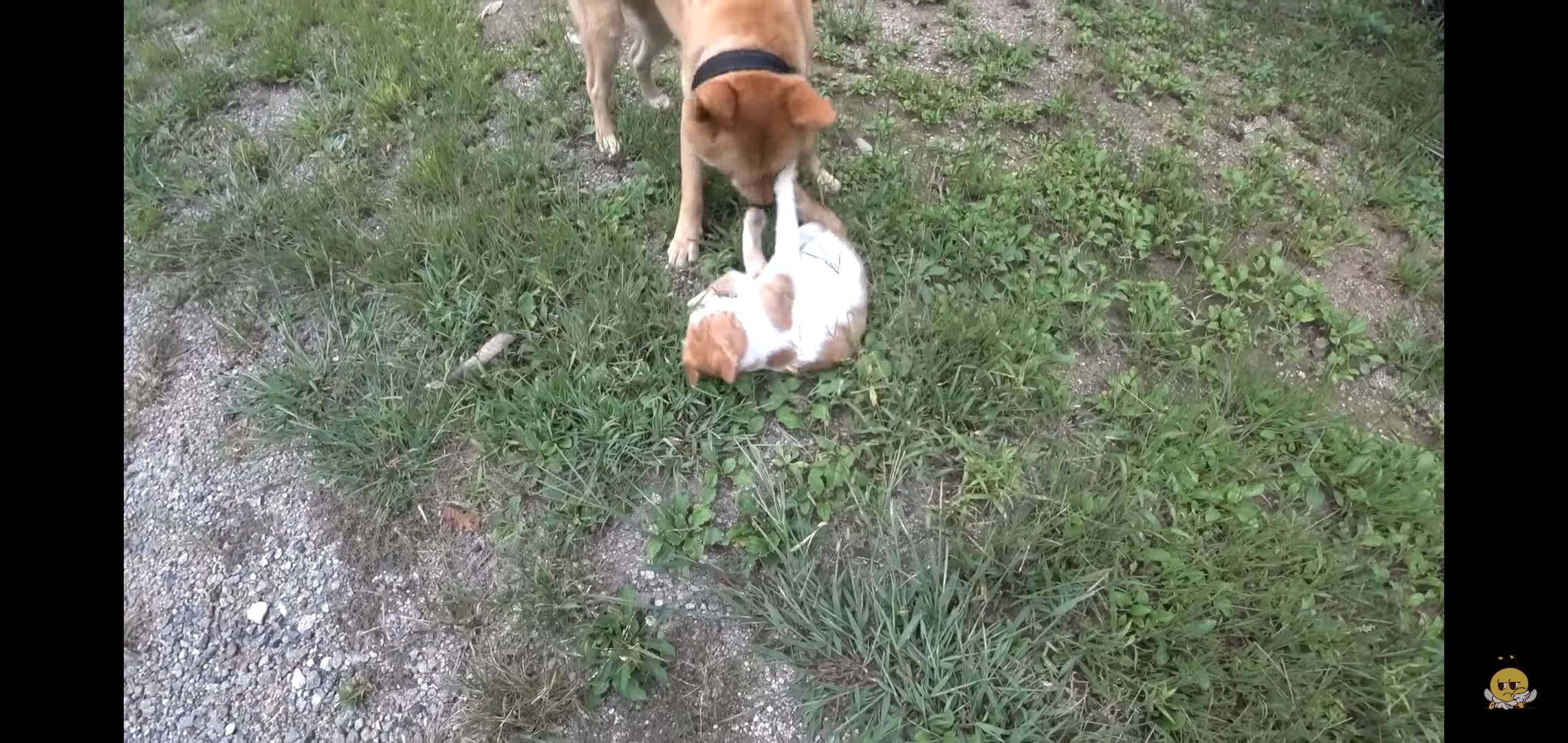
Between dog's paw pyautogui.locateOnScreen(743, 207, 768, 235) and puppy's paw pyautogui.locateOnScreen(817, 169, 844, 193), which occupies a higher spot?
dog's paw pyautogui.locateOnScreen(743, 207, 768, 235)

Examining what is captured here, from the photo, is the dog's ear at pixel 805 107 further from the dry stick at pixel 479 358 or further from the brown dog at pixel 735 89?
the dry stick at pixel 479 358

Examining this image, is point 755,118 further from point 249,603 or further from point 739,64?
point 249,603

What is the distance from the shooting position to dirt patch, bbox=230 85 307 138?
3.97m

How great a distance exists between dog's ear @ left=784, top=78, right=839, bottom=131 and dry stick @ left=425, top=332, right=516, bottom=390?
1443 mm

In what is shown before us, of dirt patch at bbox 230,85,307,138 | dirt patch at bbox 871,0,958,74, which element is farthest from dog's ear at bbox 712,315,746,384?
dirt patch at bbox 230,85,307,138

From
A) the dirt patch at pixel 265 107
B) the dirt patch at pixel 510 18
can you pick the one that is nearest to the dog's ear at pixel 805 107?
the dirt patch at pixel 510 18

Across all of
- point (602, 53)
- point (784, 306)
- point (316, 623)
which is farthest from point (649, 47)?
point (316, 623)

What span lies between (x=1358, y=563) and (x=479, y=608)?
2841mm

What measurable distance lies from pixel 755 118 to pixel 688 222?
2.20 ft

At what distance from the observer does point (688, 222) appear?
315cm

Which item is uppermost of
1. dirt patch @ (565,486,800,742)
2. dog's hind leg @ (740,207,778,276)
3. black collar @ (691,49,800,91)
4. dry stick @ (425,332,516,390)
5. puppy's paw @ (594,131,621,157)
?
black collar @ (691,49,800,91)

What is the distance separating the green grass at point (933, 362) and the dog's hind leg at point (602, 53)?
0.45ft

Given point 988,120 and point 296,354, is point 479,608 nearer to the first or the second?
point 296,354
